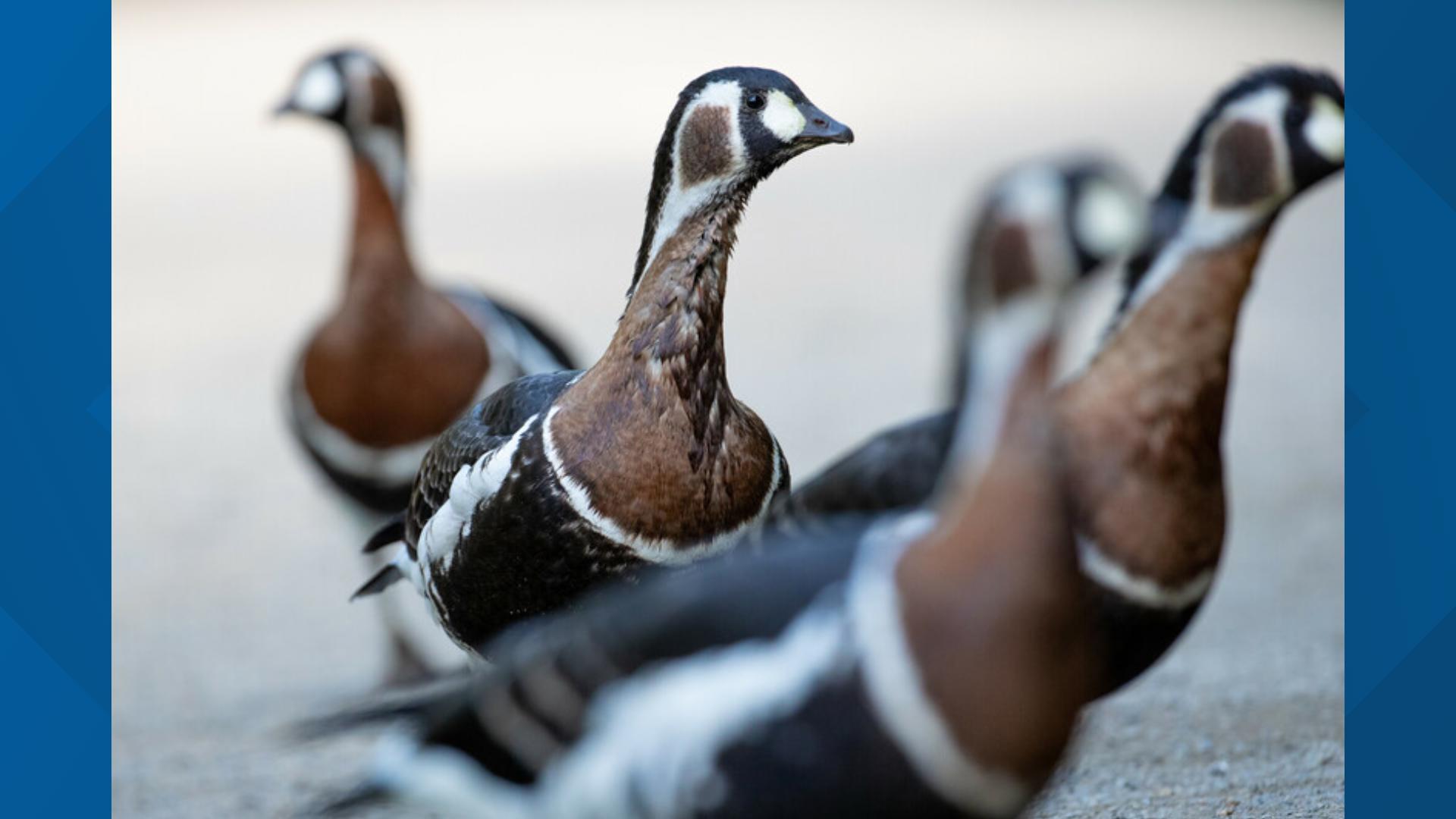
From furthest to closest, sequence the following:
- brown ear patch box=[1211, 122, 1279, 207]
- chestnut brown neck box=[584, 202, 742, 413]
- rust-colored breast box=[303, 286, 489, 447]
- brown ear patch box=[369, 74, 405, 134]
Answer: brown ear patch box=[369, 74, 405, 134], rust-colored breast box=[303, 286, 489, 447], chestnut brown neck box=[584, 202, 742, 413], brown ear patch box=[1211, 122, 1279, 207]

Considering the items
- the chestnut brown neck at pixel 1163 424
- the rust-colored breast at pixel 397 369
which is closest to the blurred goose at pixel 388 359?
the rust-colored breast at pixel 397 369

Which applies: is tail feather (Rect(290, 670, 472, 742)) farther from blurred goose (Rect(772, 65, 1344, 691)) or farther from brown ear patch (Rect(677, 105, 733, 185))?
brown ear patch (Rect(677, 105, 733, 185))

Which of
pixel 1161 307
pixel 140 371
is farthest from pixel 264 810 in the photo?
pixel 140 371

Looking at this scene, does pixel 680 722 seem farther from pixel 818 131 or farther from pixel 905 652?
pixel 818 131

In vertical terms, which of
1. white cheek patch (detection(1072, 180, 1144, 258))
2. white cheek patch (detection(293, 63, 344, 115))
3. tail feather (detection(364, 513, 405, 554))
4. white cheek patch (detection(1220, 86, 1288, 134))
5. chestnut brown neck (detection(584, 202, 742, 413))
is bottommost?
tail feather (detection(364, 513, 405, 554))

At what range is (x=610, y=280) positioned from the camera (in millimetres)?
10500

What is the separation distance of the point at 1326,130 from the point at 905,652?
1.42 meters

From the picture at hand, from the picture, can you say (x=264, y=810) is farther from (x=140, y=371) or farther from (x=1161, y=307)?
(x=140, y=371)

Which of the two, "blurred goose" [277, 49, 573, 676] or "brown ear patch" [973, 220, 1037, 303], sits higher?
"brown ear patch" [973, 220, 1037, 303]

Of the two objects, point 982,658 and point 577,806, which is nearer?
point 982,658

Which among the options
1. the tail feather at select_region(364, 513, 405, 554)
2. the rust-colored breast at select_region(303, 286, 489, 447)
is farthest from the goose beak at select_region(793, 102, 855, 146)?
the rust-colored breast at select_region(303, 286, 489, 447)

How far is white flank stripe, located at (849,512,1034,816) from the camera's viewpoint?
2.56 metres
